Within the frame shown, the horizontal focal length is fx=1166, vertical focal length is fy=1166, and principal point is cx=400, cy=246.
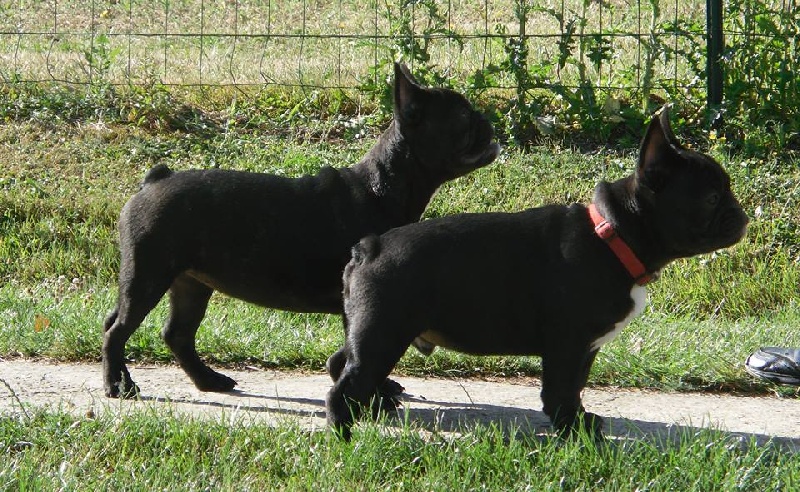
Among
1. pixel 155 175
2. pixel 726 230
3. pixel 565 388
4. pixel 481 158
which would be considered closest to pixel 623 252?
pixel 726 230

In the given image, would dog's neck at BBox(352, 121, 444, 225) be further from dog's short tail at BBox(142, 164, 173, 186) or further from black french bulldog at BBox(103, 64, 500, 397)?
dog's short tail at BBox(142, 164, 173, 186)

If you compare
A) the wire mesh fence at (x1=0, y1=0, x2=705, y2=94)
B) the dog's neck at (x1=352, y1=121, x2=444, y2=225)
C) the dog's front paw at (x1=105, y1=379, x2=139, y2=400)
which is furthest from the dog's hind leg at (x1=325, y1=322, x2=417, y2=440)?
the wire mesh fence at (x1=0, y1=0, x2=705, y2=94)

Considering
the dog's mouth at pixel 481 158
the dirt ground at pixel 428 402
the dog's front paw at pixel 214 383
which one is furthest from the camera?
the dog's mouth at pixel 481 158

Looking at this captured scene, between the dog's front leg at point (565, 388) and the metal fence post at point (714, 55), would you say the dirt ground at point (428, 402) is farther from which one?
the metal fence post at point (714, 55)

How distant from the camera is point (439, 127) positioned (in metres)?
6.07

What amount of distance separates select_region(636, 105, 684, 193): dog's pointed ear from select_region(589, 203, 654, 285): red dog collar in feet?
0.81

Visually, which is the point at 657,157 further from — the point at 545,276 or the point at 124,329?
the point at 124,329

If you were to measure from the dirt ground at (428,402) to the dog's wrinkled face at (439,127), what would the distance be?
46.4 inches

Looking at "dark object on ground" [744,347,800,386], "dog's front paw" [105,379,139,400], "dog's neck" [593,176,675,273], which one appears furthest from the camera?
"dark object on ground" [744,347,800,386]

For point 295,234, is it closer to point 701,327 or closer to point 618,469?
point 618,469

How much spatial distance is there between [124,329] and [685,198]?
2763mm

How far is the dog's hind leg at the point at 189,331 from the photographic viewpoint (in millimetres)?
5984

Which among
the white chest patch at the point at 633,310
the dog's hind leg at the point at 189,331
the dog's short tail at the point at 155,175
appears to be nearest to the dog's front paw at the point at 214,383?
the dog's hind leg at the point at 189,331

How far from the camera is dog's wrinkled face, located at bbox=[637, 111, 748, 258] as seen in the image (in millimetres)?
4957
